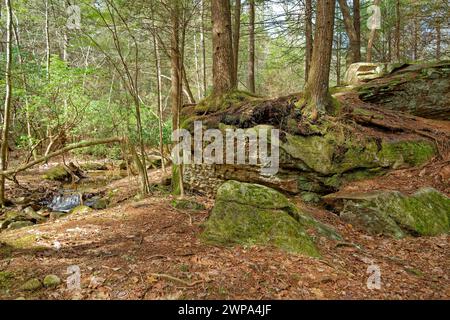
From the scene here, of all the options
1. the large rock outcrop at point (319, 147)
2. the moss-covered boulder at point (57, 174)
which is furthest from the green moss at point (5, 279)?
the moss-covered boulder at point (57, 174)

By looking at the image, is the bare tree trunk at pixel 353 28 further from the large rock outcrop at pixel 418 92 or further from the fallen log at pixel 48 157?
the fallen log at pixel 48 157

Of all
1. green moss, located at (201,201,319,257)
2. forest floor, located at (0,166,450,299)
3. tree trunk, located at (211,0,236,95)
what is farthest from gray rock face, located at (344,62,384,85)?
green moss, located at (201,201,319,257)

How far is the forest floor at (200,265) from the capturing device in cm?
261

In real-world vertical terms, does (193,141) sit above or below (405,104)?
below

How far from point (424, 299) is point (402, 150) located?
4.19m

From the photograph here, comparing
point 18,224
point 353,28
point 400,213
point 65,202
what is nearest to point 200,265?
point 400,213

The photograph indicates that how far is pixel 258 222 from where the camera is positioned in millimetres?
3807

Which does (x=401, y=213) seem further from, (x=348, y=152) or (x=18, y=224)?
(x=18, y=224)

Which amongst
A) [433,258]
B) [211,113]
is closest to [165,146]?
[211,113]

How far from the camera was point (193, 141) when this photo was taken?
671 centimetres

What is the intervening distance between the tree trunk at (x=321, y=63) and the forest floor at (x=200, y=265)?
125 inches

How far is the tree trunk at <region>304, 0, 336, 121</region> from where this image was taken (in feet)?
20.3

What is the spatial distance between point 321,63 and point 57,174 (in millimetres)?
10497

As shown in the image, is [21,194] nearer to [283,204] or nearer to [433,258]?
[283,204]
